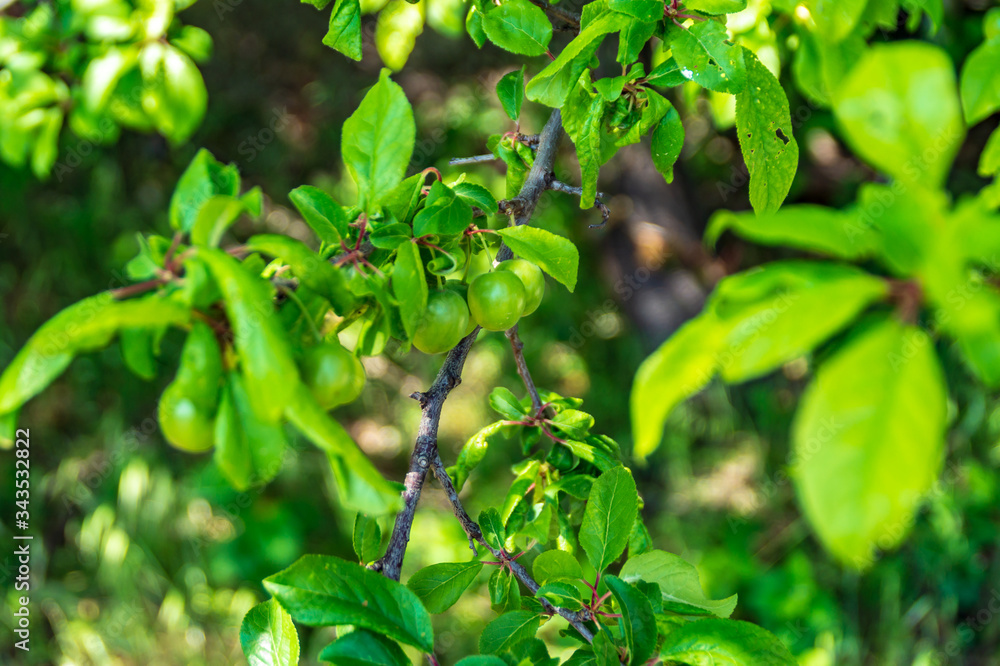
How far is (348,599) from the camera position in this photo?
45 centimetres

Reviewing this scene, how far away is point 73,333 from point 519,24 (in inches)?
17.2

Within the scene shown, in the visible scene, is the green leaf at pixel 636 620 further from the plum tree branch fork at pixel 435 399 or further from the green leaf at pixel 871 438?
the green leaf at pixel 871 438

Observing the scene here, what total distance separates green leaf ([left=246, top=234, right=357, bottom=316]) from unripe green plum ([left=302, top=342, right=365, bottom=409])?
30 mm

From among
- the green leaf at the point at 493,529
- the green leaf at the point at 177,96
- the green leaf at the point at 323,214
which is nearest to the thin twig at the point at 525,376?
the green leaf at the point at 493,529

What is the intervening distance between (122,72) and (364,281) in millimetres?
818

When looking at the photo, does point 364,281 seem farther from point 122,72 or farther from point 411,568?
point 411,568

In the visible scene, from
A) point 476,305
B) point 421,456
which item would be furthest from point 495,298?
point 421,456

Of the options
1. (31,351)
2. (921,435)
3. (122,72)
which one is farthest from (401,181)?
(122,72)

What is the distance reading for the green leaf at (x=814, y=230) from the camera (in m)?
0.27

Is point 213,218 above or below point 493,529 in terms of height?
above

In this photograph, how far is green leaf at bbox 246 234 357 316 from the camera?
0.37 meters

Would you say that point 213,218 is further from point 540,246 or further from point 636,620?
point 636,620

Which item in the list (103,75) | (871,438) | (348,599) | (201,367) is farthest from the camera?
(103,75)

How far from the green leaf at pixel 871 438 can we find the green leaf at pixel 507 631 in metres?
0.33
